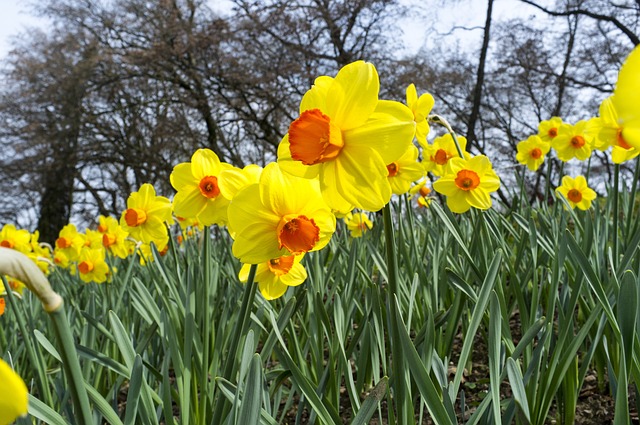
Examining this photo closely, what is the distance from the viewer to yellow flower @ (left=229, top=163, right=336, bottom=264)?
84cm

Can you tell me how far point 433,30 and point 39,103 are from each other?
8.96m

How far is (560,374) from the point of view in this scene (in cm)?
113

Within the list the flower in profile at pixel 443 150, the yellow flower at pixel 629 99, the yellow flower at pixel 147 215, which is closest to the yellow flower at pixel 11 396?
the yellow flower at pixel 629 99

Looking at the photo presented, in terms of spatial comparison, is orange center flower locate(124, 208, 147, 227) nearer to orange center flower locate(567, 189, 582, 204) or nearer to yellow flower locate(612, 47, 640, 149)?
yellow flower locate(612, 47, 640, 149)

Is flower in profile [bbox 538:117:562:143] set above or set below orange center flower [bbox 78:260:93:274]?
above

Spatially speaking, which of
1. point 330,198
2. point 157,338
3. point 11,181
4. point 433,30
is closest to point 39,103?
point 11,181

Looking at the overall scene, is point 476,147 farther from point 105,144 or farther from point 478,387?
point 478,387

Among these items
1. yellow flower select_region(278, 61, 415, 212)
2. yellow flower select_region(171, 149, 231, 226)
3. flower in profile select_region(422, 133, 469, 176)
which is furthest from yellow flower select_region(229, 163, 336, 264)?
flower in profile select_region(422, 133, 469, 176)

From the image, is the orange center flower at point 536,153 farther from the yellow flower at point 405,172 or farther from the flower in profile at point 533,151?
the yellow flower at point 405,172

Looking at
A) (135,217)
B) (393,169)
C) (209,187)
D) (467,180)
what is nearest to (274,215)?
(209,187)

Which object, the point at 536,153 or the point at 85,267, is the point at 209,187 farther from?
the point at 536,153

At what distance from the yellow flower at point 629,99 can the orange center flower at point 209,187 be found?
45.5 inches

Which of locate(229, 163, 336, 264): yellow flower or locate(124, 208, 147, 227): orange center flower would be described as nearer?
locate(229, 163, 336, 264): yellow flower

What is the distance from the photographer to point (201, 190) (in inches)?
54.6
